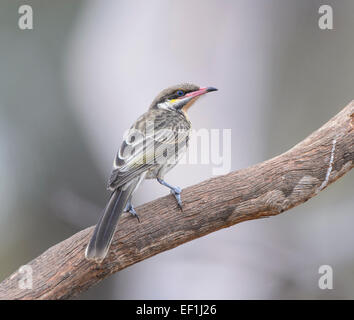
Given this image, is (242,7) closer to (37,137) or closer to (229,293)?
(37,137)

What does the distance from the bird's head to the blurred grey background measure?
6.22 feet

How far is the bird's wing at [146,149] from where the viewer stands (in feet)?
13.6

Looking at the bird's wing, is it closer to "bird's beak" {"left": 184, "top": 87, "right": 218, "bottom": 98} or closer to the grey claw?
the grey claw

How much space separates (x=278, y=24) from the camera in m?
7.58

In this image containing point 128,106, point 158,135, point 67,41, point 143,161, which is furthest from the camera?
point 67,41

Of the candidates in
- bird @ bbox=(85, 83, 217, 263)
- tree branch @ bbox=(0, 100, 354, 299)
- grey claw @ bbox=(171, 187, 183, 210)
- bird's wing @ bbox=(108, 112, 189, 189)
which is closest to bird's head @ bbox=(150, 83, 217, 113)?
bird @ bbox=(85, 83, 217, 263)

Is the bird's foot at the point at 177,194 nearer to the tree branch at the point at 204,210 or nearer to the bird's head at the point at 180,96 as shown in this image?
the tree branch at the point at 204,210

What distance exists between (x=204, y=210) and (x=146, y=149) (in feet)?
2.36

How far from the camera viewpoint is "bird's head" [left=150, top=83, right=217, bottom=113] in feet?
16.6

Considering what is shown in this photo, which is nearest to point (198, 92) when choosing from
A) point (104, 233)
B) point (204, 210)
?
point (204, 210)

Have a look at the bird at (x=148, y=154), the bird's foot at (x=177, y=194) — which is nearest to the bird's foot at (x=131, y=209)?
the bird at (x=148, y=154)

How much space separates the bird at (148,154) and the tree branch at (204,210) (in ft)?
0.46

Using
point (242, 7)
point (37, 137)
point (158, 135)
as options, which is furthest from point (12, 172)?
point (242, 7)
